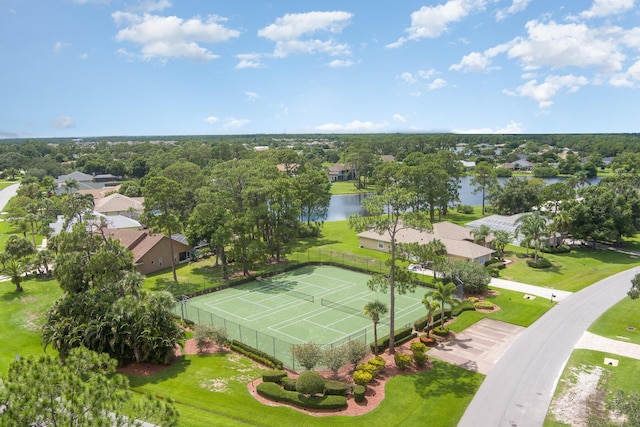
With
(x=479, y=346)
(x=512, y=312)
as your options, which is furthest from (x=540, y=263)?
(x=479, y=346)

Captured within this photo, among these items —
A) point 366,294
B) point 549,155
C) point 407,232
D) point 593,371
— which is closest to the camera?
point 593,371

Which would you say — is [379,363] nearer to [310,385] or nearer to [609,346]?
[310,385]

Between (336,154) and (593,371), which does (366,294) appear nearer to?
(593,371)

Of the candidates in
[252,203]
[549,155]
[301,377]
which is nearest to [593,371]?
[301,377]

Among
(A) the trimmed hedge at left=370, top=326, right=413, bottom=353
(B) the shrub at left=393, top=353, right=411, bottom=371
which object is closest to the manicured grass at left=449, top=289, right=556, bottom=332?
(A) the trimmed hedge at left=370, top=326, right=413, bottom=353

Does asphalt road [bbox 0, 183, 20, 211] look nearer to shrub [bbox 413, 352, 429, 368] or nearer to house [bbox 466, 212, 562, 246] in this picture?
house [bbox 466, 212, 562, 246]

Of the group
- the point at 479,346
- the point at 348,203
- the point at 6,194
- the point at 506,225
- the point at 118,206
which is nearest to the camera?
the point at 479,346
